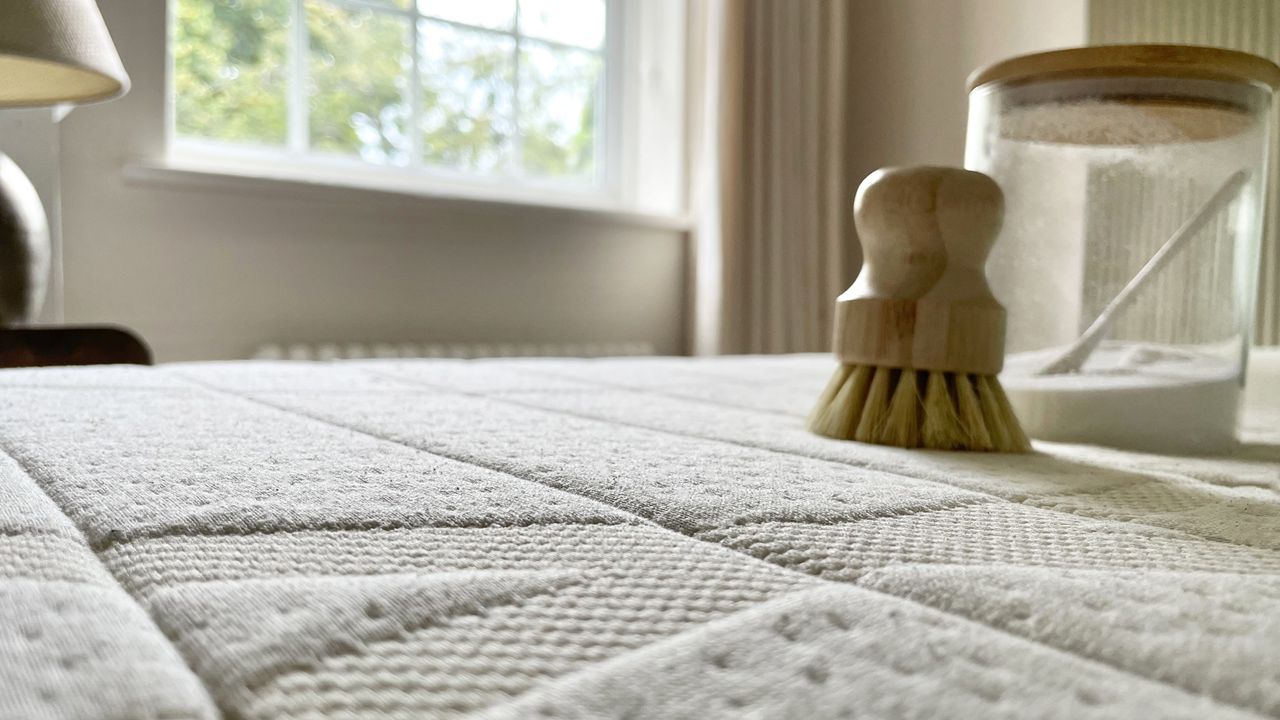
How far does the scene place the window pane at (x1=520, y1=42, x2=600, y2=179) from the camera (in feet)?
9.20

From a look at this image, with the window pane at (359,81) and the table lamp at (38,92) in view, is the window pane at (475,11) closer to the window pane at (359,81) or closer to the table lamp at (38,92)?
the window pane at (359,81)

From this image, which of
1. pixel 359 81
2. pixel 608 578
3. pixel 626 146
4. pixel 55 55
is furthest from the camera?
pixel 626 146

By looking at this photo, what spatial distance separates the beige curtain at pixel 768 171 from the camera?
2623 mm

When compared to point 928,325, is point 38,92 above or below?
above

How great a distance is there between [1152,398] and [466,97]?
2.35 metres

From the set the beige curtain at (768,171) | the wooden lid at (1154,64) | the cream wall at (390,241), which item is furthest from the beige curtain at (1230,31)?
the beige curtain at (768,171)

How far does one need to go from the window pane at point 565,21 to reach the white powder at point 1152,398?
95.1 inches

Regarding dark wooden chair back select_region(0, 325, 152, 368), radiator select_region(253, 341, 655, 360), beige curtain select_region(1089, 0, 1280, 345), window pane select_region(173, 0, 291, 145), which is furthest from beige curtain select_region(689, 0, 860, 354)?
dark wooden chair back select_region(0, 325, 152, 368)

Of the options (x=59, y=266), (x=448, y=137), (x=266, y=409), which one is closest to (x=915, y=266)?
(x=266, y=409)

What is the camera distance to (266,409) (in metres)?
0.61

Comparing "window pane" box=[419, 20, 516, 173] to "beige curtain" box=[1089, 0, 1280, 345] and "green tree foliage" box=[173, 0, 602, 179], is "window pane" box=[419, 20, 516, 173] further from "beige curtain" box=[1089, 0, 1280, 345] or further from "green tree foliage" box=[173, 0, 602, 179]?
"beige curtain" box=[1089, 0, 1280, 345]

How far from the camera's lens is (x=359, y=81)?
2516mm

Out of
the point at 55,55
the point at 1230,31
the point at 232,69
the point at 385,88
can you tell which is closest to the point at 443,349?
the point at 385,88

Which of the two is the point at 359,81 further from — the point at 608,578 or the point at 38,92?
the point at 608,578
